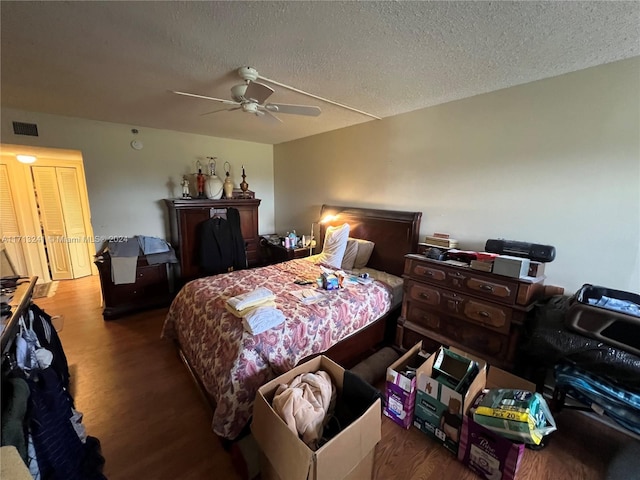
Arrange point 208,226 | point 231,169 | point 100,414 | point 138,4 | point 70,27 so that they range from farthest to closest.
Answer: point 231,169
point 208,226
point 100,414
point 70,27
point 138,4

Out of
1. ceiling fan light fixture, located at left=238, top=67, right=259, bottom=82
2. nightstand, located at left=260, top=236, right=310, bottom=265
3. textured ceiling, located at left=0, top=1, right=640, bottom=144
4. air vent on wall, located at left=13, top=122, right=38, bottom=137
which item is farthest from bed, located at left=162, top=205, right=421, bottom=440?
air vent on wall, located at left=13, top=122, right=38, bottom=137

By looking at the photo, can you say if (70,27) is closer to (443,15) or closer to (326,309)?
(443,15)

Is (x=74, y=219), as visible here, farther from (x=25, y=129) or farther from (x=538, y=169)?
(x=538, y=169)

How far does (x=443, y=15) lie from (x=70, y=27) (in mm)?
1899

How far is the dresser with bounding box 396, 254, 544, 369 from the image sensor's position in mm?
1779

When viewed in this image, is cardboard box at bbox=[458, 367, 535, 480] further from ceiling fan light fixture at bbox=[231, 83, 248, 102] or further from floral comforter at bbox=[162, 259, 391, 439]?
ceiling fan light fixture at bbox=[231, 83, 248, 102]

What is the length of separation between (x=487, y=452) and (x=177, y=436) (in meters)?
1.83

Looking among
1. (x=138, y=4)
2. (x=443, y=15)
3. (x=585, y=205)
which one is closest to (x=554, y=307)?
(x=585, y=205)

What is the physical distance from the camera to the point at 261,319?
63.7 inches

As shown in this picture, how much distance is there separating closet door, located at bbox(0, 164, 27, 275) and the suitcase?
20.7 feet

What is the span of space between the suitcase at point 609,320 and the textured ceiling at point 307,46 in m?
1.46

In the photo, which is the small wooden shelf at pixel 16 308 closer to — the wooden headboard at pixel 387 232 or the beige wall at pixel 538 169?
the wooden headboard at pixel 387 232

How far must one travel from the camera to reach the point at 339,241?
2955 millimetres

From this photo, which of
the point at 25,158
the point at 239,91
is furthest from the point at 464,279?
the point at 25,158
